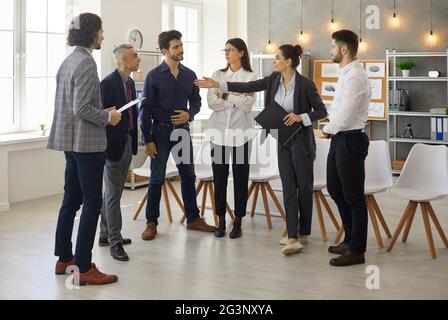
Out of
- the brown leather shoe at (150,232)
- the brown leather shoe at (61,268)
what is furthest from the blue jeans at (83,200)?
the brown leather shoe at (150,232)

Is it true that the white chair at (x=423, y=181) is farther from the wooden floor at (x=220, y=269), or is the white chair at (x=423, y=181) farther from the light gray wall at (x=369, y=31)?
the light gray wall at (x=369, y=31)

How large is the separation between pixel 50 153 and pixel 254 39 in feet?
14.7

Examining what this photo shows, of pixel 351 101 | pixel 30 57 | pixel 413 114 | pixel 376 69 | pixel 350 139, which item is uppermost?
pixel 376 69

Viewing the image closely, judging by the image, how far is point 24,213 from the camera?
670 centimetres

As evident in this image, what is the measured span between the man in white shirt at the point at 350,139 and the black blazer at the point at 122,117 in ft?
4.74

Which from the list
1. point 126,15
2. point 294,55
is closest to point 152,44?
point 126,15

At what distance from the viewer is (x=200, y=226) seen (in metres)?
5.92

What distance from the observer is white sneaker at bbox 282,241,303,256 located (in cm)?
509

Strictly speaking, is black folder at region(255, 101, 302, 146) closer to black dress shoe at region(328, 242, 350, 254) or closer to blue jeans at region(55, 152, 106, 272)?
black dress shoe at region(328, 242, 350, 254)

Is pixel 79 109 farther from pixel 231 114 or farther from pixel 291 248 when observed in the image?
pixel 291 248

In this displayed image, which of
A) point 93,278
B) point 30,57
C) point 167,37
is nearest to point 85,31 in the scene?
point 167,37

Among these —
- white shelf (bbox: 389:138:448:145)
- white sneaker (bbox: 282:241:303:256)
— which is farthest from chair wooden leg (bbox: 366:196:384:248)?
white shelf (bbox: 389:138:448:145)

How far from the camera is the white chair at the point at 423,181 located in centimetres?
530

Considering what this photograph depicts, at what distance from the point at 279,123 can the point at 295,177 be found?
43 cm
